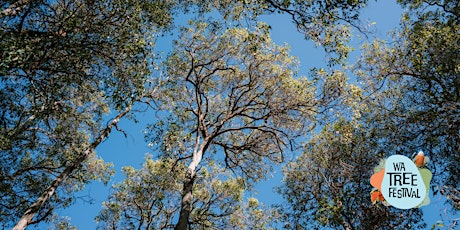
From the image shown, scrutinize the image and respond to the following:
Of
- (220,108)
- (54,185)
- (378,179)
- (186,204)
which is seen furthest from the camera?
(220,108)

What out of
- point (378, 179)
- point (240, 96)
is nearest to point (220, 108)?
point (240, 96)

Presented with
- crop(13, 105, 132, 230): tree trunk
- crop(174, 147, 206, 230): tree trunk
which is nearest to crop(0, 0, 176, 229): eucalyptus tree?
crop(13, 105, 132, 230): tree trunk

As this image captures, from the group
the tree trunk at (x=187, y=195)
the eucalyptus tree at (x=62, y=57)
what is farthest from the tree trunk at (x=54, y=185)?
the tree trunk at (x=187, y=195)

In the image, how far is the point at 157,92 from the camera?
1546 cm

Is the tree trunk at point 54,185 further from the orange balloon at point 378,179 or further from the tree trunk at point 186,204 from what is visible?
the orange balloon at point 378,179

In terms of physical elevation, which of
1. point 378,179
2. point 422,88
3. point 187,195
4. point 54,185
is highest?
point 422,88

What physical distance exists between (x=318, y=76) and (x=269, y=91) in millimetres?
2427

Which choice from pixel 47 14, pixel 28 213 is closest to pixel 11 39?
pixel 47 14

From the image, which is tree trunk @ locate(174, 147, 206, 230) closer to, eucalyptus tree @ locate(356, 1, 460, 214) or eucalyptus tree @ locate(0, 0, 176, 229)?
eucalyptus tree @ locate(0, 0, 176, 229)

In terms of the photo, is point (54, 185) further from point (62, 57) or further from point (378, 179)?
point (378, 179)

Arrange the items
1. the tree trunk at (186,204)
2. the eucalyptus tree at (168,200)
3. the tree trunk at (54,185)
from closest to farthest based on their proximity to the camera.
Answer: the tree trunk at (54,185), the tree trunk at (186,204), the eucalyptus tree at (168,200)

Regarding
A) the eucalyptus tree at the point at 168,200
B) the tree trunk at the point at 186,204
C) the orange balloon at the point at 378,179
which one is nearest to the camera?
the orange balloon at the point at 378,179

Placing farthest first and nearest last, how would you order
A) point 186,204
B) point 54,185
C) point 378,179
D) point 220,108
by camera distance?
point 220,108, point 54,185, point 186,204, point 378,179

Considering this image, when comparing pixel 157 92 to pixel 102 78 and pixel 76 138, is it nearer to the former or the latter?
pixel 76 138
